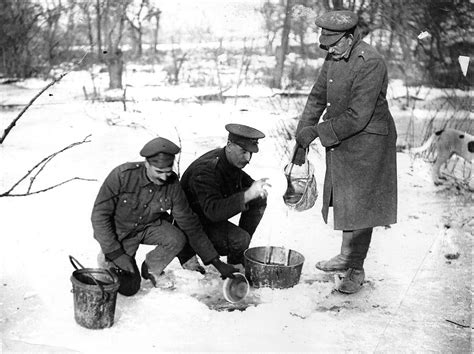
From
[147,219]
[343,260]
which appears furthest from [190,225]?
[343,260]

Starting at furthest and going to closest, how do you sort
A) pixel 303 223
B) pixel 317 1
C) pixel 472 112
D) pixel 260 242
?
pixel 317 1, pixel 472 112, pixel 303 223, pixel 260 242

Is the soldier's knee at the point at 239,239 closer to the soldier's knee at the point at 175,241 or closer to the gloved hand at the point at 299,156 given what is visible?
the soldier's knee at the point at 175,241

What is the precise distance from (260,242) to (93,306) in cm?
212

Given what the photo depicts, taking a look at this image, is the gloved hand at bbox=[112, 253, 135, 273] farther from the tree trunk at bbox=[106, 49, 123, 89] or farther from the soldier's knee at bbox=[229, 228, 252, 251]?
the tree trunk at bbox=[106, 49, 123, 89]

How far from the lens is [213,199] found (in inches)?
160

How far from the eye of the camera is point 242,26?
47.9ft

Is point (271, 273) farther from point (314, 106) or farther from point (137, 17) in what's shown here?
point (137, 17)

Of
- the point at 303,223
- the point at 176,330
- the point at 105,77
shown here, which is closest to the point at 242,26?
the point at 105,77

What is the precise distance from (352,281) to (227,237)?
39.3 inches

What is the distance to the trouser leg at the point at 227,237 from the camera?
4316 mm

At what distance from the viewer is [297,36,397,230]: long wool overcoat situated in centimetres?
383

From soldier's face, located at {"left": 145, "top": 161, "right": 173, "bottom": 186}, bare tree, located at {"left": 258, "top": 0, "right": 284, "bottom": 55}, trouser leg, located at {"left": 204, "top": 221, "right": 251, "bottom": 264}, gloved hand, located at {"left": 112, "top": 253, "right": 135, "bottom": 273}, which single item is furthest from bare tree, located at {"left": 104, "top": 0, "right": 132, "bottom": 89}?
gloved hand, located at {"left": 112, "top": 253, "right": 135, "bottom": 273}

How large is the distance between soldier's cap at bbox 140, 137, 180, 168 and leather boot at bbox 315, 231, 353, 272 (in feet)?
5.09

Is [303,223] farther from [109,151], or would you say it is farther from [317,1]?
[317,1]
